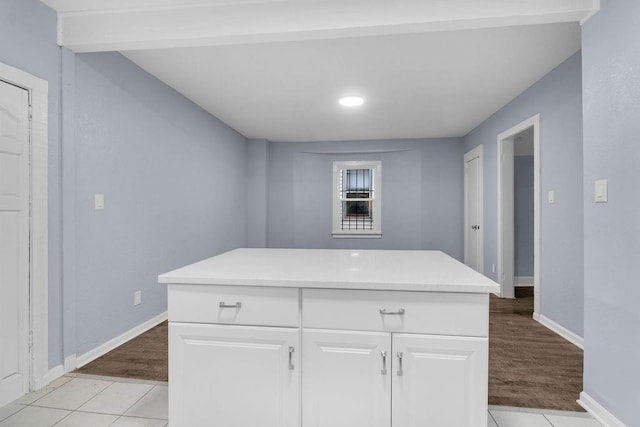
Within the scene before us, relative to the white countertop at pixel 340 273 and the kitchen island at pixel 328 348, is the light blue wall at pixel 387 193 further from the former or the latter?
the kitchen island at pixel 328 348

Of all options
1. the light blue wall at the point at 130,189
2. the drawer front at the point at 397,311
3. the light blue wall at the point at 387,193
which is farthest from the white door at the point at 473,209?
the drawer front at the point at 397,311

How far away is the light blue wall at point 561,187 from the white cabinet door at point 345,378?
2.35m

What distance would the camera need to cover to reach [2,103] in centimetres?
184

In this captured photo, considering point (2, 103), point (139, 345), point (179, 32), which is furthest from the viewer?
point (139, 345)

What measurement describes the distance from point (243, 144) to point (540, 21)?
465 cm

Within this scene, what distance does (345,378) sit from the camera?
1.35m

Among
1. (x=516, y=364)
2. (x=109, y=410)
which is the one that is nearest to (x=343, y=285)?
(x=109, y=410)

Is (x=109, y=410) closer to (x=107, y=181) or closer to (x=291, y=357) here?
(x=291, y=357)

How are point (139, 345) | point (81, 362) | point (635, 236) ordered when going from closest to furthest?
1. point (635, 236)
2. point (81, 362)
3. point (139, 345)

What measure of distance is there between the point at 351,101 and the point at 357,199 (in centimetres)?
262

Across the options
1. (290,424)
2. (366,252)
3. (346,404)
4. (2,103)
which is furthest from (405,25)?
(2,103)

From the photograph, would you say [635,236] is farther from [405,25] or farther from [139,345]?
[139,345]

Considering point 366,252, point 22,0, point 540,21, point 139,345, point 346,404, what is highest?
point 22,0

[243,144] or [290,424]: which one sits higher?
[243,144]
